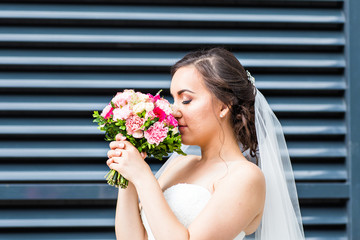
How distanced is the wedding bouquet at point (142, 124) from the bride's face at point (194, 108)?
3.7 inches

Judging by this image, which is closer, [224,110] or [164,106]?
[164,106]

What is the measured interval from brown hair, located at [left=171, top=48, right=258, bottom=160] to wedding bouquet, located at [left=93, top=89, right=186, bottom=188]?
27 centimetres

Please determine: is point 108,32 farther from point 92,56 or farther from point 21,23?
point 21,23

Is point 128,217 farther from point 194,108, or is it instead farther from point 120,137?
point 194,108

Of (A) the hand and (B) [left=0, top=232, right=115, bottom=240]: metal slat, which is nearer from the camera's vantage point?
(A) the hand

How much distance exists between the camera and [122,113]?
5.51 feet

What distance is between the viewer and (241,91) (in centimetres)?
194

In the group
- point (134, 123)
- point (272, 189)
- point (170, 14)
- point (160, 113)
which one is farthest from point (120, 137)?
point (170, 14)

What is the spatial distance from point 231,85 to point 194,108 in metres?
0.23

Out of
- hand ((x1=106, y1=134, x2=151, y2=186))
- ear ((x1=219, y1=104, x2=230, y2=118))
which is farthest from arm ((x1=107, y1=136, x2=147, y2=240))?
ear ((x1=219, y1=104, x2=230, y2=118))

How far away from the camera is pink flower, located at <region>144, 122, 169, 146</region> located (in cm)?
167

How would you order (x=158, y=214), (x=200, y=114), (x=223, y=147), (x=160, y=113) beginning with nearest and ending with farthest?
(x=158, y=214) < (x=160, y=113) < (x=200, y=114) < (x=223, y=147)

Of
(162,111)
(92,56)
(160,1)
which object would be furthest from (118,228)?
(160,1)

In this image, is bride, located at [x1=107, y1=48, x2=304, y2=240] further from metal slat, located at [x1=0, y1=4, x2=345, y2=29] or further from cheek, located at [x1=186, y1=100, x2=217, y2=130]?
metal slat, located at [x1=0, y1=4, x2=345, y2=29]
